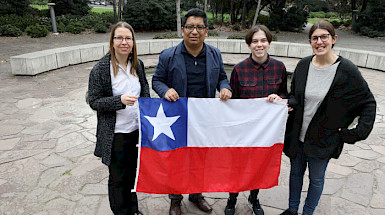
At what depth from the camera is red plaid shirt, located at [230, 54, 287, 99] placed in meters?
2.84

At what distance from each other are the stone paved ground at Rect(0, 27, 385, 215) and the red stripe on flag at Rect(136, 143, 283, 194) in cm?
48

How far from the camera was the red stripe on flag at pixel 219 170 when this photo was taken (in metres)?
2.89

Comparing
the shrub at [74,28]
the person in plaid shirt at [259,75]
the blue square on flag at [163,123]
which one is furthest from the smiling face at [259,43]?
the shrub at [74,28]

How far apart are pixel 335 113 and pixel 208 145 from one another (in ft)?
3.90

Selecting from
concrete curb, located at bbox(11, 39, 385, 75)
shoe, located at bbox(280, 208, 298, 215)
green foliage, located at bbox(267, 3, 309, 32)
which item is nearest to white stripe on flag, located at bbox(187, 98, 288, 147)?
shoe, located at bbox(280, 208, 298, 215)

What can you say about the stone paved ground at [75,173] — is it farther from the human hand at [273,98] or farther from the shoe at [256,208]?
the human hand at [273,98]

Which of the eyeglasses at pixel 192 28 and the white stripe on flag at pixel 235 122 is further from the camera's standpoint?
the white stripe on flag at pixel 235 122

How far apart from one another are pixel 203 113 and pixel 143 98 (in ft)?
1.97

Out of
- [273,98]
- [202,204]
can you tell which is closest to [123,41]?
[273,98]

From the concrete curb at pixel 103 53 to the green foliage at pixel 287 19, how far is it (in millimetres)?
11964

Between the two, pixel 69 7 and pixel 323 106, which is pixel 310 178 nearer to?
pixel 323 106

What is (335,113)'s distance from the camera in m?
2.52

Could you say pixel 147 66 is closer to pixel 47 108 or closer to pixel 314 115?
pixel 47 108

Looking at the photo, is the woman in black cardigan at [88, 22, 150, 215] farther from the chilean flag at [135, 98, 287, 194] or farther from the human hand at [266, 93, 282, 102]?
the human hand at [266, 93, 282, 102]
